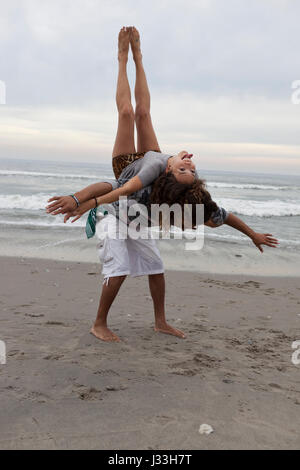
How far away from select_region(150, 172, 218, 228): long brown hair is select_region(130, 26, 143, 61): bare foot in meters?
1.46

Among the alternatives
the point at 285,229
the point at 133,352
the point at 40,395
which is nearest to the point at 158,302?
the point at 133,352

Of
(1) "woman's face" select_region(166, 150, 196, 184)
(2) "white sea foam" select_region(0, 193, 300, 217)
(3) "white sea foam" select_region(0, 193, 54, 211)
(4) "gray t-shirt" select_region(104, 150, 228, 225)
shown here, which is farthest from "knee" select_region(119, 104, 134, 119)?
(3) "white sea foam" select_region(0, 193, 54, 211)

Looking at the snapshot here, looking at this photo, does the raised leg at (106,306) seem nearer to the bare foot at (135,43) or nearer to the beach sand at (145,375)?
the beach sand at (145,375)

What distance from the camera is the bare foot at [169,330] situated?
418 cm

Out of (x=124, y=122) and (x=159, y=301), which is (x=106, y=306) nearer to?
(x=159, y=301)

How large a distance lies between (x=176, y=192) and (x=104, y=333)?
4.84 ft

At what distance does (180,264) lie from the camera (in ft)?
26.9

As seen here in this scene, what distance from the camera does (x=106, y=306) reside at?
402 centimetres

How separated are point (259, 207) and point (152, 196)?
1693 centimetres

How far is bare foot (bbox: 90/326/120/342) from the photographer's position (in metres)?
3.91

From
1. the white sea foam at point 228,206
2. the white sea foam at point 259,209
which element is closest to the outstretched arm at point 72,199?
the white sea foam at point 228,206

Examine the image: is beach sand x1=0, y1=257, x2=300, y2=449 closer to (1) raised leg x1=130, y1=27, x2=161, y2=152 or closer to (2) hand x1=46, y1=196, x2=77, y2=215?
(2) hand x1=46, y1=196, x2=77, y2=215

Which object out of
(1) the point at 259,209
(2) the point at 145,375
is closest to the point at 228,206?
(1) the point at 259,209

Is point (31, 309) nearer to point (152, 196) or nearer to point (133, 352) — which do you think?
point (133, 352)
